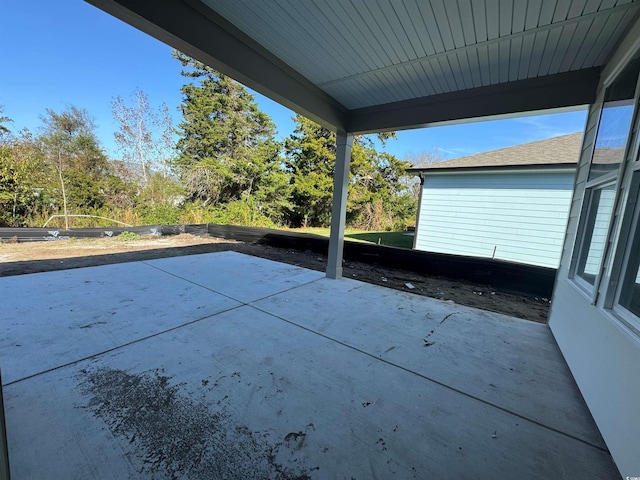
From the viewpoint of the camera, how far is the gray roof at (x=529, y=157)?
16.9 feet

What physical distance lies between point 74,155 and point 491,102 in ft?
35.3

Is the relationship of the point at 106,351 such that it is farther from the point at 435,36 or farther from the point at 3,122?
the point at 3,122

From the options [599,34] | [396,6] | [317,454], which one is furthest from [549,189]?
[317,454]

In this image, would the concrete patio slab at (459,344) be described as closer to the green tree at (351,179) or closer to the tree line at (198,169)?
the tree line at (198,169)

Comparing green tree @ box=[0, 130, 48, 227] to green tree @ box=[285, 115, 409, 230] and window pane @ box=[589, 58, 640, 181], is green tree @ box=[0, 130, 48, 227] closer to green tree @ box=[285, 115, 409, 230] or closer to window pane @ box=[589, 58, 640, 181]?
green tree @ box=[285, 115, 409, 230]

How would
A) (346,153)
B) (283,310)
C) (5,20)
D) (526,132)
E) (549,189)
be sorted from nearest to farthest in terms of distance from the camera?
(283,310) → (346,153) → (549,189) → (5,20) → (526,132)

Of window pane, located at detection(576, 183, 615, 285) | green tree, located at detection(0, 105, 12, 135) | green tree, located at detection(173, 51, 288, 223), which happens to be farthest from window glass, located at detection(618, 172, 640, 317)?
green tree, located at detection(0, 105, 12, 135)

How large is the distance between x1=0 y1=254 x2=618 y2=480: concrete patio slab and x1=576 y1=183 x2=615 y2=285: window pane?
0.78 meters

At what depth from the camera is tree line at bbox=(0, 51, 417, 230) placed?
7.32 metres

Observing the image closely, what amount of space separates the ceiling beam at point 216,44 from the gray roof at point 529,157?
4578mm

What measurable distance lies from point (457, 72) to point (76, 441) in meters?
3.82

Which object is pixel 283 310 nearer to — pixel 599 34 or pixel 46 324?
pixel 46 324

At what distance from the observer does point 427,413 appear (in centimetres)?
150

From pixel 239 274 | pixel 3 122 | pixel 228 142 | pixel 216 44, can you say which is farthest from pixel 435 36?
pixel 228 142
